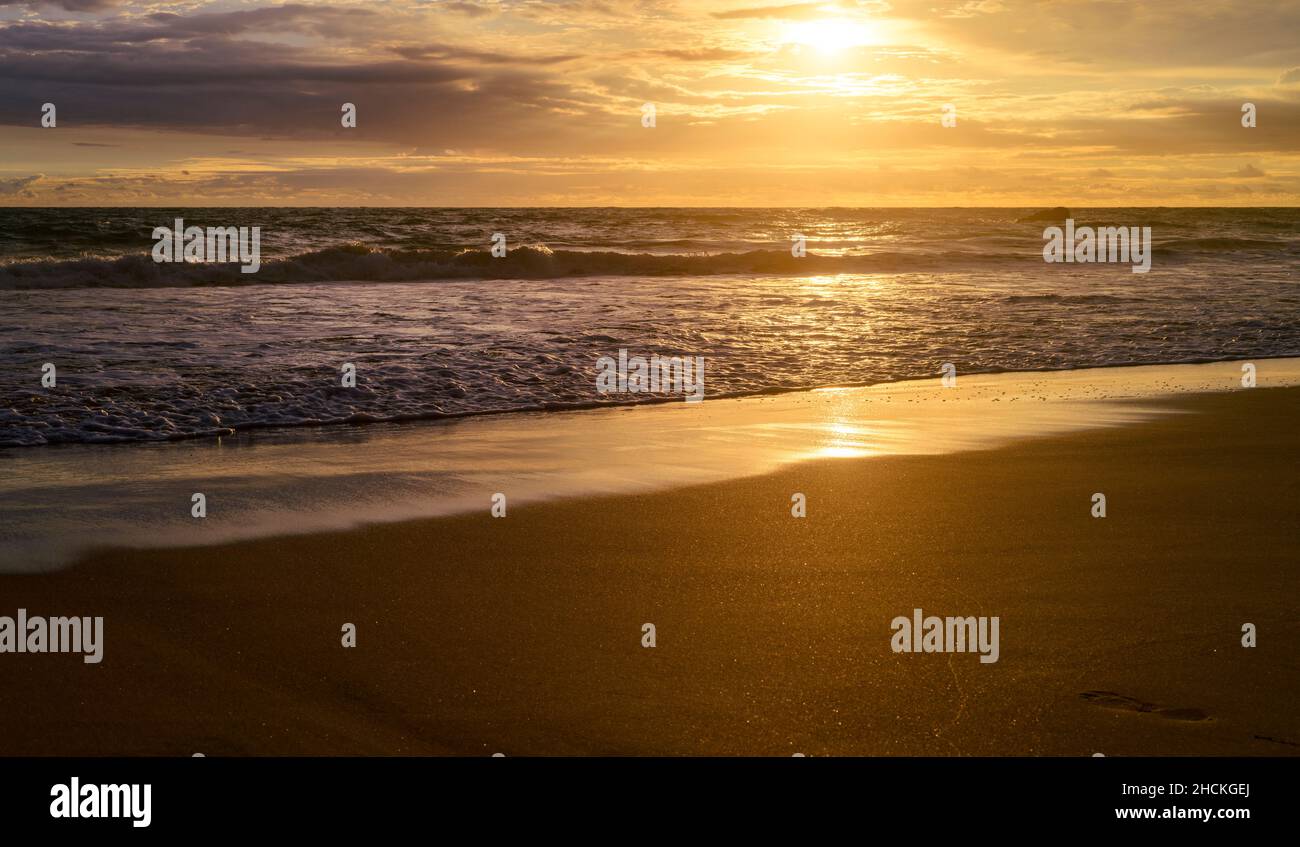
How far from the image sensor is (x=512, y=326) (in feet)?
56.1

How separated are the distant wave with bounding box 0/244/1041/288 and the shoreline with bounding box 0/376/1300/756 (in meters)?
23.4

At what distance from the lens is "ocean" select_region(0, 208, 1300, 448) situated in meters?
11.1

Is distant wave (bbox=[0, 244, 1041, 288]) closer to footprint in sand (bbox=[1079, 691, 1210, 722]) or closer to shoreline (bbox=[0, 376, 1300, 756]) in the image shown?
shoreline (bbox=[0, 376, 1300, 756])

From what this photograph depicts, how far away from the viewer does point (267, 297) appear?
895 inches

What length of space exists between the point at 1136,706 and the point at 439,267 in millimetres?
30151

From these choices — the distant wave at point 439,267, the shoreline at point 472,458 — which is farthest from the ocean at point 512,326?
the shoreline at point 472,458

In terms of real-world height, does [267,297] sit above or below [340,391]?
above

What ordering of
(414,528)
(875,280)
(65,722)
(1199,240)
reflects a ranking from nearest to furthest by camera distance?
1. (65,722)
2. (414,528)
3. (875,280)
4. (1199,240)

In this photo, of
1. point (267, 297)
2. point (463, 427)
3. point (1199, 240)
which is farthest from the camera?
point (1199, 240)

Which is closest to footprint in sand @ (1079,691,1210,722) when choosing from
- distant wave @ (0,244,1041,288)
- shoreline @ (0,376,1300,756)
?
shoreline @ (0,376,1300,756)

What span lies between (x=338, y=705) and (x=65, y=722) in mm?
947
